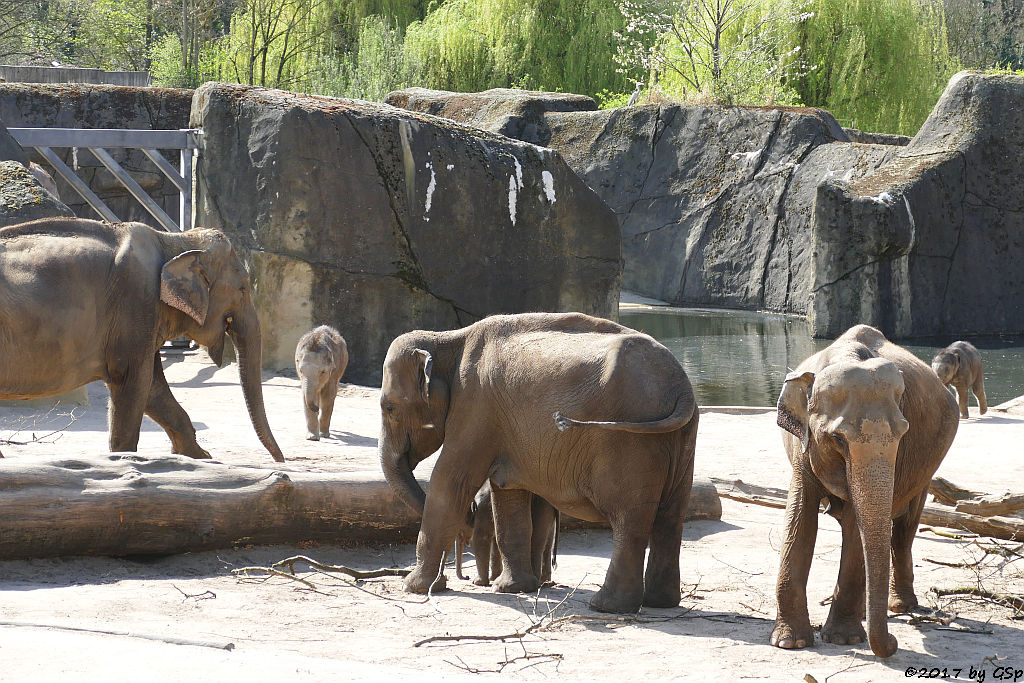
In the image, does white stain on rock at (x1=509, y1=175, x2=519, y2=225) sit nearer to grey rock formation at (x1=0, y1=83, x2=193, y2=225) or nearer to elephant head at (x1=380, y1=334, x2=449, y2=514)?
grey rock formation at (x1=0, y1=83, x2=193, y2=225)

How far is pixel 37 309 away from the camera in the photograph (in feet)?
22.0

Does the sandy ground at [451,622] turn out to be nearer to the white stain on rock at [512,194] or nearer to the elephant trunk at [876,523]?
the elephant trunk at [876,523]

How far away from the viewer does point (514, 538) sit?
542cm

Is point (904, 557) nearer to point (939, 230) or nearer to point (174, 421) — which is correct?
point (174, 421)

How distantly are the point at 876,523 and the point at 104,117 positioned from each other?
61.3 feet

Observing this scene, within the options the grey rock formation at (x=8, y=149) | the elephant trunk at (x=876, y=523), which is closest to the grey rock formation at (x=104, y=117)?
the grey rock formation at (x=8, y=149)

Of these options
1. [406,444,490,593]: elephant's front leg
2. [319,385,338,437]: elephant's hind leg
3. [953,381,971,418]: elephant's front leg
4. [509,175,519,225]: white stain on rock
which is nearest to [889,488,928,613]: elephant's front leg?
[406,444,490,593]: elephant's front leg

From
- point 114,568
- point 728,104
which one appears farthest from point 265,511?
point 728,104

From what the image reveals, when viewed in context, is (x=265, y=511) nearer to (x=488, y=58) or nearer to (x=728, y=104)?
(x=728, y=104)

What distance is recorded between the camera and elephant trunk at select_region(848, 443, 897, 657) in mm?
3818

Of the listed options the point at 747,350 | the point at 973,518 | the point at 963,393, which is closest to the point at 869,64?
the point at 747,350

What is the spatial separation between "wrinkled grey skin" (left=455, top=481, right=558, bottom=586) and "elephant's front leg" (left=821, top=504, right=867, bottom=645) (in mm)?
1618

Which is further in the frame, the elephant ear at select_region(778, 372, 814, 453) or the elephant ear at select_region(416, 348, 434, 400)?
the elephant ear at select_region(416, 348, 434, 400)

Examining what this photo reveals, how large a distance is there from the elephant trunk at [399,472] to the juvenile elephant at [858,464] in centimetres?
181
